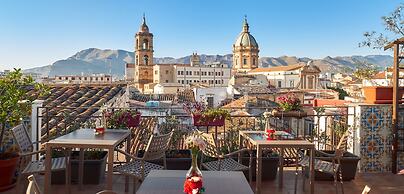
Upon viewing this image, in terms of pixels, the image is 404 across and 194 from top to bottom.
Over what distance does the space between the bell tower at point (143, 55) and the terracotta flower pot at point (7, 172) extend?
6070 centimetres

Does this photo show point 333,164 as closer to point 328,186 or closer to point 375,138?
point 328,186

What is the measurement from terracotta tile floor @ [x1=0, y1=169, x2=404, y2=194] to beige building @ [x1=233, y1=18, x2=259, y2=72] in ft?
263

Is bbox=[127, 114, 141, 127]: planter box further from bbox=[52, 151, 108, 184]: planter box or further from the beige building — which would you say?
the beige building

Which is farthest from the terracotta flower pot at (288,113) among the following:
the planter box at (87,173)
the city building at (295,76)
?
the city building at (295,76)

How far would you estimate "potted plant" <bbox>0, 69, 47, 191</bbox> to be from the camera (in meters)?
4.40

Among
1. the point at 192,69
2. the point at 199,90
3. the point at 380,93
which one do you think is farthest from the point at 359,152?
the point at 192,69

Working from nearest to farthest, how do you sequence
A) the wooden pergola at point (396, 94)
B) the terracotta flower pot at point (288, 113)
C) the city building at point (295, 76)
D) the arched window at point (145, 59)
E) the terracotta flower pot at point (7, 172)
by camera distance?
1. the terracotta flower pot at point (7, 172)
2. the wooden pergola at point (396, 94)
3. the terracotta flower pot at point (288, 113)
4. the city building at point (295, 76)
5. the arched window at point (145, 59)

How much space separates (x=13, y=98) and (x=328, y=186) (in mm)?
4069

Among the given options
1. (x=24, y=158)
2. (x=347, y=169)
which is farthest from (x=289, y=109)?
(x=24, y=158)

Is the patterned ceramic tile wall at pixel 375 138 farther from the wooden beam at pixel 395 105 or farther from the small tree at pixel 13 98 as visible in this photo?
the small tree at pixel 13 98

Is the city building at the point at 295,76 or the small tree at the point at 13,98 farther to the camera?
the city building at the point at 295,76

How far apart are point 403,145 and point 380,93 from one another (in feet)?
2.79

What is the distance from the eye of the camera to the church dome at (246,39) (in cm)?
8581

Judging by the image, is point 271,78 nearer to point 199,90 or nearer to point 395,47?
point 199,90
